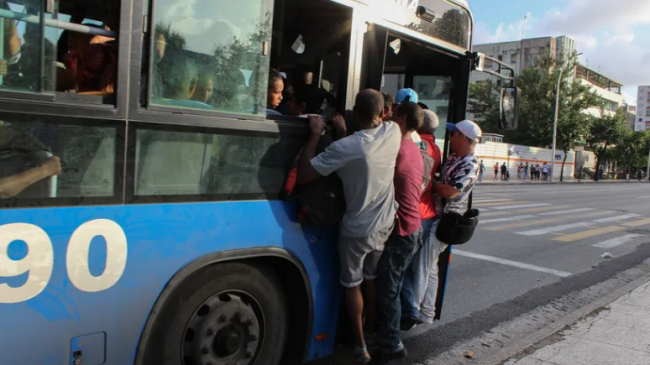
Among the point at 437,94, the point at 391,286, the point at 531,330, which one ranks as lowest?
the point at 531,330

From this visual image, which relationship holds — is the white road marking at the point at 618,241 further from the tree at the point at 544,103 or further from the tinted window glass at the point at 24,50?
the tree at the point at 544,103

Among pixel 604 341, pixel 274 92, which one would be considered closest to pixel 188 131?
pixel 274 92

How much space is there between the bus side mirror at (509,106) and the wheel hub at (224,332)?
3.23 m

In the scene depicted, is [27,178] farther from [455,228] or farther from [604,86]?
[604,86]

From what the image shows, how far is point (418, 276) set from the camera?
4.06m

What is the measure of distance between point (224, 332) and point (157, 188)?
36.2 inches

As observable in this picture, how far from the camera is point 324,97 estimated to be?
3.66 metres

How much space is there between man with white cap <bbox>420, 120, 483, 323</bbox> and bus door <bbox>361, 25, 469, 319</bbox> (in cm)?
25

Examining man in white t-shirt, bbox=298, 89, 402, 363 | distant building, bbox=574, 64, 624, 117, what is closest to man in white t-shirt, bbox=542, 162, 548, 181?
distant building, bbox=574, 64, 624, 117

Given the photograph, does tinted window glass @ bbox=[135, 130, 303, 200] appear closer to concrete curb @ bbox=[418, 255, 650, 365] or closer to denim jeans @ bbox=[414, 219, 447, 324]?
denim jeans @ bbox=[414, 219, 447, 324]

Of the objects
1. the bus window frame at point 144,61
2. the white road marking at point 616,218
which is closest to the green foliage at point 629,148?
the white road marking at point 616,218

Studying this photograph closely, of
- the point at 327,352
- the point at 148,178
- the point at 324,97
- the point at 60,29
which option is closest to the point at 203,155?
the point at 148,178

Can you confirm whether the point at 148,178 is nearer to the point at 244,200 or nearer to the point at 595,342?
the point at 244,200

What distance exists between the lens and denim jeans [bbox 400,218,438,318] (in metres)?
4.02
